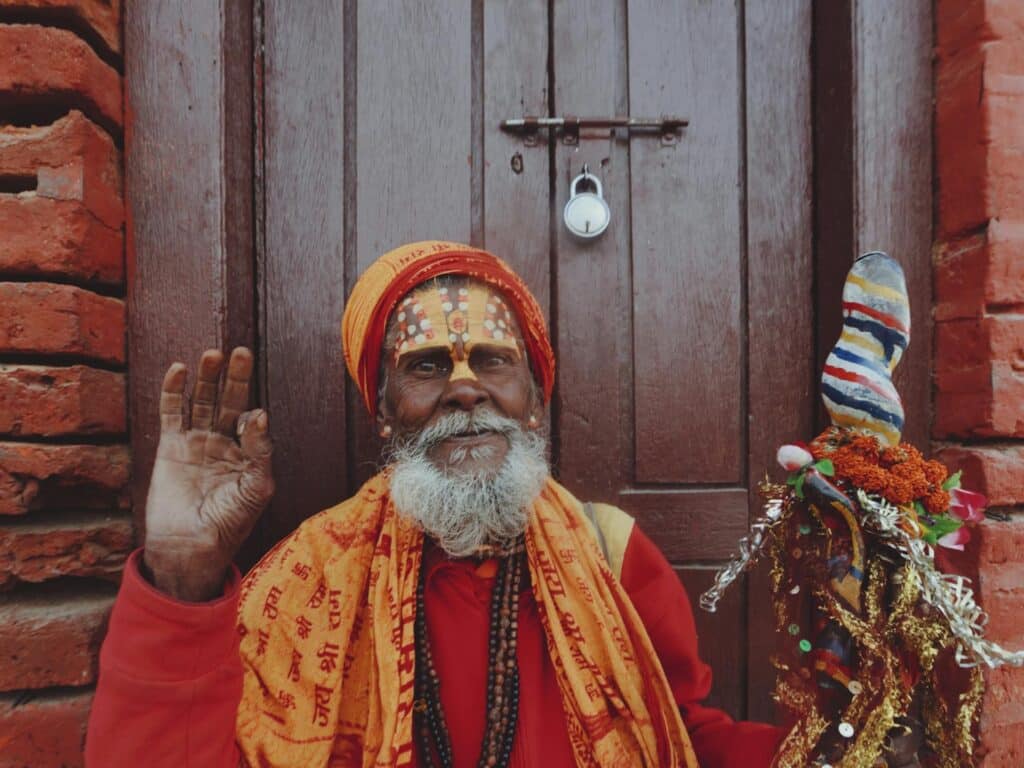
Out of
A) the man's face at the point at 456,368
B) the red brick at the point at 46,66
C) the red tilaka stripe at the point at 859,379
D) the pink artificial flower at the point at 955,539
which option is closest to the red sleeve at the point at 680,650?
the man's face at the point at 456,368

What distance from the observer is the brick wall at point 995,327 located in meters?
1.26

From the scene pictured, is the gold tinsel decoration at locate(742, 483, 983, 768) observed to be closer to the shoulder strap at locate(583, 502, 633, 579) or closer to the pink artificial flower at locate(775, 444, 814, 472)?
the pink artificial flower at locate(775, 444, 814, 472)

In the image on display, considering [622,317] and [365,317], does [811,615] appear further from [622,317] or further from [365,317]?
[365,317]

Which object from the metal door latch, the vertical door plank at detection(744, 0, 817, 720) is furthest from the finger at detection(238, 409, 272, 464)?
the vertical door plank at detection(744, 0, 817, 720)

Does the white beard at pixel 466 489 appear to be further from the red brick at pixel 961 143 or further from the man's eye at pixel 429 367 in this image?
the red brick at pixel 961 143

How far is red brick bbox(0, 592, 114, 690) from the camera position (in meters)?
1.10

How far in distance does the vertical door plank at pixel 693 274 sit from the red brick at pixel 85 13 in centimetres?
123

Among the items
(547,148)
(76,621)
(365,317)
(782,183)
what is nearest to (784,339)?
(782,183)

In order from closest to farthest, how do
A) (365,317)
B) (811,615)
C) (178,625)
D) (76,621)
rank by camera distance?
(178,625)
(76,621)
(365,317)
(811,615)

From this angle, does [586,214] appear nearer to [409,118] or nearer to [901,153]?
[409,118]

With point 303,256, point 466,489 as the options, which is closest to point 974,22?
point 466,489

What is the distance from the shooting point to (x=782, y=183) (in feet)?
5.24

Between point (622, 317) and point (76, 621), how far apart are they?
138 cm

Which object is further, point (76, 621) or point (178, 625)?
point (76, 621)
